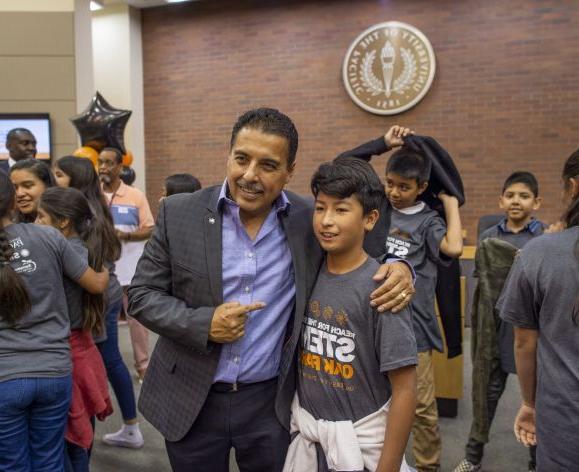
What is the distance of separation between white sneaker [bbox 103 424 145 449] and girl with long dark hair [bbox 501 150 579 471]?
2.04 metres

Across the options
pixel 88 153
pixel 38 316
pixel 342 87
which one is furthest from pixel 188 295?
pixel 342 87

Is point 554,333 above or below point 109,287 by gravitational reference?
above

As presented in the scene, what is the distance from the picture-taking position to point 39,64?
15.9 feet

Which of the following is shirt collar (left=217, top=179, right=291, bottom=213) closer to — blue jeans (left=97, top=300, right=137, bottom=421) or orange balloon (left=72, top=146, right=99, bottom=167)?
blue jeans (left=97, top=300, right=137, bottom=421)

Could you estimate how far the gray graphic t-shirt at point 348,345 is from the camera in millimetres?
1193

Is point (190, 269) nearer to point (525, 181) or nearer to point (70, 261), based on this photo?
point (70, 261)

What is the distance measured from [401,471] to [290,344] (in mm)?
426

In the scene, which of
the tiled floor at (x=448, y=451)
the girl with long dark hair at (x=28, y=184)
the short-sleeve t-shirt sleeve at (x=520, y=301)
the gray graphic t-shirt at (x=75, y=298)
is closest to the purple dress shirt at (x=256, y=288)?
the short-sleeve t-shirt sleeve at (x=520, y=301)

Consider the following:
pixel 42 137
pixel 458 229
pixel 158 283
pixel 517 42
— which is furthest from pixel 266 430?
pixel 517 42

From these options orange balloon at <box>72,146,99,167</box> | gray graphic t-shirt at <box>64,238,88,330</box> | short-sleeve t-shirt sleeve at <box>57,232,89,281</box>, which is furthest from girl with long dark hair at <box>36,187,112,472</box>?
orange balloon at <box>72,146,99,167</box>

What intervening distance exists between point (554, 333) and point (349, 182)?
2.00ft

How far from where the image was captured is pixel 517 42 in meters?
5.56

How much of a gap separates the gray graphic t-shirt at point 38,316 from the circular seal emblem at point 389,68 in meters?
4.85

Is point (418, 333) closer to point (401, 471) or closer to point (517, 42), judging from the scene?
point (401, 471)
